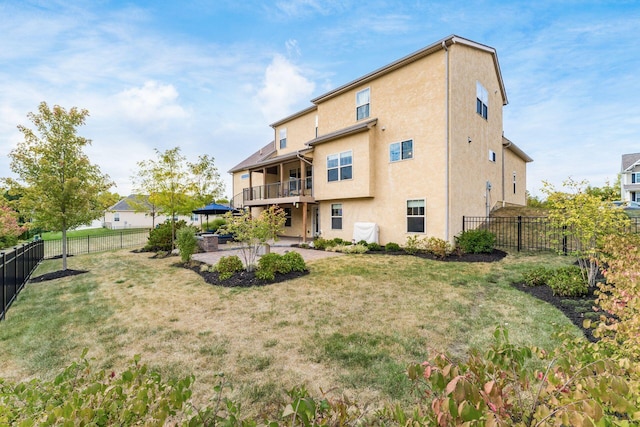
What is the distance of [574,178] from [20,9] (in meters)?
Result: 16.6

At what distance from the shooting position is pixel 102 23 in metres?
8.91

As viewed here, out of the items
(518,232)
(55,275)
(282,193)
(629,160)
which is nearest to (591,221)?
(518,232)

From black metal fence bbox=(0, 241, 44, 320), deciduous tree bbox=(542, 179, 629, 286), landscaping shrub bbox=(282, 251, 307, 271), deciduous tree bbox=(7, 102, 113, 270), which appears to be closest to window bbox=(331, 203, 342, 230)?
landscaping shrub bbox=(282, 251, 307, 271)

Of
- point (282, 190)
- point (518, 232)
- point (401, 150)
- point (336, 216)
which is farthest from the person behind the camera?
point (282, 190)

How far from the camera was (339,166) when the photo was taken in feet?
52.5

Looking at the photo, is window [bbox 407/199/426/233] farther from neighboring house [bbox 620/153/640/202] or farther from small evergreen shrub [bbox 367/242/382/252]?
neighboring house [bbox 620/153/640/202]

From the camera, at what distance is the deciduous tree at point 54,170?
32.2ft

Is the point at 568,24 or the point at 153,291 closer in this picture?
the point at 153,291

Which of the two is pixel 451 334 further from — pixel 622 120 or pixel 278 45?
pixel 622 120

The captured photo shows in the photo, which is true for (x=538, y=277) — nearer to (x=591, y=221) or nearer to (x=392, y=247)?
(x=591, y=221)

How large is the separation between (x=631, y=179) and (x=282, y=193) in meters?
52.5

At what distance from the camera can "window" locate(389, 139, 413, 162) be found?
44.9 ft

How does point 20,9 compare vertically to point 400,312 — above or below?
above

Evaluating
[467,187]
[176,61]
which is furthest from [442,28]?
[176,61]
